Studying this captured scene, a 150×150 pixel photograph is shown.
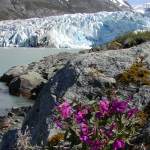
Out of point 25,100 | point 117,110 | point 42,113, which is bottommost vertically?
point 25,100

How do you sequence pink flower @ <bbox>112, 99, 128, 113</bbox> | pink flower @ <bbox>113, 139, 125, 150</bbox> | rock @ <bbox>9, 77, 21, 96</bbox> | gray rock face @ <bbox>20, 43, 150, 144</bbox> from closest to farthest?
pink flower @ <bbox>113, 139, 125, 150</bbox> → pink flower @ <bbox>112, 99, 128, 113</bbox> → gray rock face @ <bbox>20, 43, 150, 144</bbox> → rock @ <bbox>9, 77, 21, 96</bbox>

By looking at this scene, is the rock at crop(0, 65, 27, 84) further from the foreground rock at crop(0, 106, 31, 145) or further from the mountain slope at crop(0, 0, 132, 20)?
the mountain slope at crop(0, 0, 132, 20)

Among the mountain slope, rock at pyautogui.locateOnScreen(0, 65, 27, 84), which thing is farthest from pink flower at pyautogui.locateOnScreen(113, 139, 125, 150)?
the mountain slope

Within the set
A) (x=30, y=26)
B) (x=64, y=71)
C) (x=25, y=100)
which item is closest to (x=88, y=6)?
(x=30, y=26)

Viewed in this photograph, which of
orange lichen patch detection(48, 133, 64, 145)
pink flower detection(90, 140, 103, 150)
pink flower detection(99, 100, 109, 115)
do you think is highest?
pink flower detection(99, 100, 109, 115)

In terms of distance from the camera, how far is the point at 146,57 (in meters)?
5.27

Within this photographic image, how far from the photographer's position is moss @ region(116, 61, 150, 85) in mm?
4864

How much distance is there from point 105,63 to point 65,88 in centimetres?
53

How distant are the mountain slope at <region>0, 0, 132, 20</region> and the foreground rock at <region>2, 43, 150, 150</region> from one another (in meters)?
151

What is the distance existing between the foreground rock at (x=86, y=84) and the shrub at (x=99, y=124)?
4.04 ft

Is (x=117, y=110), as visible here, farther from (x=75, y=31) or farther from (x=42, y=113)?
(x=75, y=31)

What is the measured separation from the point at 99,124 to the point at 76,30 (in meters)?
60.6

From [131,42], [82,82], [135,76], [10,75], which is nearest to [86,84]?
[82,82]

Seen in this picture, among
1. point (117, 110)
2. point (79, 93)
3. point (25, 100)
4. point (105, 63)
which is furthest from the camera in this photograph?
point (25, 100)
